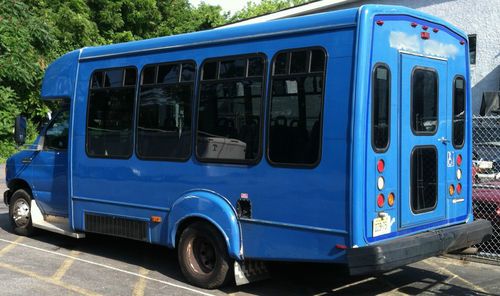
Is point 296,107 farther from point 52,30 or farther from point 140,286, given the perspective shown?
point 52,30

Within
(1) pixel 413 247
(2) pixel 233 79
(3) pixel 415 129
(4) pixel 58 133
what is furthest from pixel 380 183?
(4) pixel 58 133

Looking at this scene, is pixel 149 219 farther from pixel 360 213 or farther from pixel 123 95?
pixel 360 213

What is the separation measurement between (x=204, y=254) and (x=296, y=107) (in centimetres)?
203

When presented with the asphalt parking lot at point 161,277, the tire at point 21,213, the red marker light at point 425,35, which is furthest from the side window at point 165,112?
the tire at point 21,213

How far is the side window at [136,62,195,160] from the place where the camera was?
20.5 ft

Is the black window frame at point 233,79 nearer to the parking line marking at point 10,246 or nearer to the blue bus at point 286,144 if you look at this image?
the blue bus at point 286,144

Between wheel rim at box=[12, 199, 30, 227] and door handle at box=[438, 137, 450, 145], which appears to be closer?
door handle at box=[438, 137, 450, 145]

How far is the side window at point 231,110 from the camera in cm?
559

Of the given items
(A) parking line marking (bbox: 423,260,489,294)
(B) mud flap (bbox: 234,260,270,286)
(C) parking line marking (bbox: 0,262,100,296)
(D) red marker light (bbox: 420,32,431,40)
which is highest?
(D) red marker light (bbox: 420,32,431,40)

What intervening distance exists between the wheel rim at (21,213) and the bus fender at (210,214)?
365 cm

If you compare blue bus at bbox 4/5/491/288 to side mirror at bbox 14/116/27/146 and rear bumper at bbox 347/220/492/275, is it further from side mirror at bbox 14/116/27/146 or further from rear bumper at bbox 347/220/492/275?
side mirror at bbox 14/116/27/146

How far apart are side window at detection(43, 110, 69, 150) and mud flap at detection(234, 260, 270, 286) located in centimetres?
361

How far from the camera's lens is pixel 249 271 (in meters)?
5.82

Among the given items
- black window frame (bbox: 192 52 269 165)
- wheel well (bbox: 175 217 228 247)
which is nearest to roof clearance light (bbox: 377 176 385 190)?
black window frame (bbox: 192 52 269 165)
